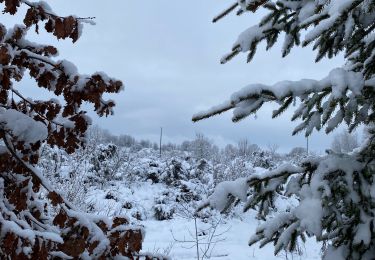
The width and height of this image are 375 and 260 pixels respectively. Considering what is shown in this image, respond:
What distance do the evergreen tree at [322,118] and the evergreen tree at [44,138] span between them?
69 cm

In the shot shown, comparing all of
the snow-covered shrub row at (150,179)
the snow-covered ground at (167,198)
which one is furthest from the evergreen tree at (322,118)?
the snow-covered shrub row at (150,179)

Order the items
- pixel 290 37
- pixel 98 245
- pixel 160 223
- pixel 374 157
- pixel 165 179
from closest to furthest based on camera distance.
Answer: pixel 98 245 → pixel 374 157 → pixel 290 37 → pixel 160 223 → pixel 165 179

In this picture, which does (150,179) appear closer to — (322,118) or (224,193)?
(224,193)

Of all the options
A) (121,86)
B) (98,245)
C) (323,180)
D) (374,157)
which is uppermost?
(121,86)

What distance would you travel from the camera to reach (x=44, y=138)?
226 centimetres

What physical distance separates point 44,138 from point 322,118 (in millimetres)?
1656

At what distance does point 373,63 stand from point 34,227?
8.16 feet

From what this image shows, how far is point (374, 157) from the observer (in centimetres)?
272

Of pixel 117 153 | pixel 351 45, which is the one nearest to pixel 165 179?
pixel 117 153

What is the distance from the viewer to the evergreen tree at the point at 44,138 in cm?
206

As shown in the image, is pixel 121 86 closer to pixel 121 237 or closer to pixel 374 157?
pixel 121 237

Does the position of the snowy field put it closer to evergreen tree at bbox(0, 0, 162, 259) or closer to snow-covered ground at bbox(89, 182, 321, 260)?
snow-covered ground at bbox(89, 182, 321, 260)

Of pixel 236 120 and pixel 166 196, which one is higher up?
pixel 166 196

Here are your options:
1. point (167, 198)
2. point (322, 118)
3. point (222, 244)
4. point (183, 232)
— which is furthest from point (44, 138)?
point (167, 198)
